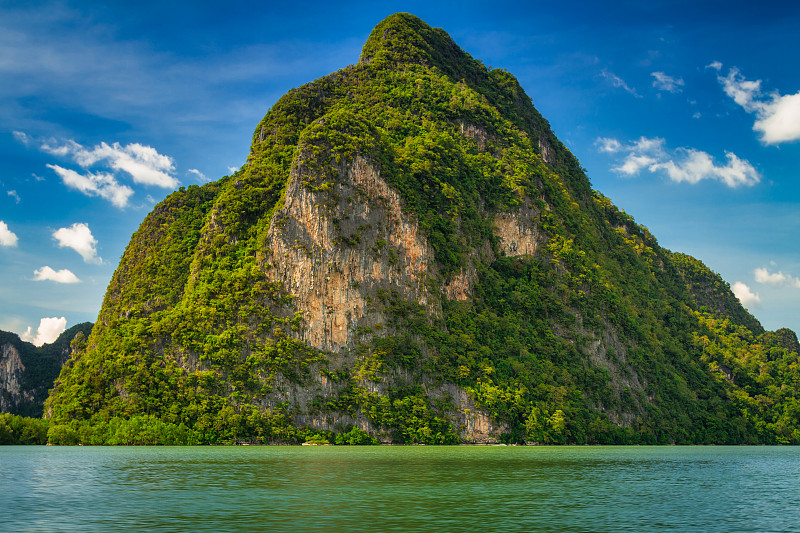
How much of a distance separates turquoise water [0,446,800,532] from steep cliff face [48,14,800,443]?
44302mm

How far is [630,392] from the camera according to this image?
95.2 m

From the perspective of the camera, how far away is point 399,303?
8150cm

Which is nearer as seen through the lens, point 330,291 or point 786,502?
point 786,502

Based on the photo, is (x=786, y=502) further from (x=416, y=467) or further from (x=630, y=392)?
(x=630, y=392)

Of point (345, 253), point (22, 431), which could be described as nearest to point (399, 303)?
point (345, 253)

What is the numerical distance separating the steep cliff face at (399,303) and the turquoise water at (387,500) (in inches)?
1744

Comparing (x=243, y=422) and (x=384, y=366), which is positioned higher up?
(x=384, y=366)

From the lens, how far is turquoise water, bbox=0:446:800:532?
1459cm

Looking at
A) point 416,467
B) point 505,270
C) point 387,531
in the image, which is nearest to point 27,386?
point 505,270

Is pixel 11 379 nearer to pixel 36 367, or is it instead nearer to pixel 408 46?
pixel 36 367

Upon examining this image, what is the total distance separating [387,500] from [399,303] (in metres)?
63.3

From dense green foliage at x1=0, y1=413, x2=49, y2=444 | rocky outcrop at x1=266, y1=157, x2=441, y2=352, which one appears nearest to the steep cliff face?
rocky outcrop at x1=266, y1=157, x2=441, y2=352

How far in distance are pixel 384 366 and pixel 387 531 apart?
208 ft

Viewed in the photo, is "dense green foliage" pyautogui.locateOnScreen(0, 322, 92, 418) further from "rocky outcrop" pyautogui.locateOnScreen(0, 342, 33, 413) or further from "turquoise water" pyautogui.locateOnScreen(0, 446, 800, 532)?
"turquoise water" pyautogui.locateOnScreen(0, 446, 800, 532)
